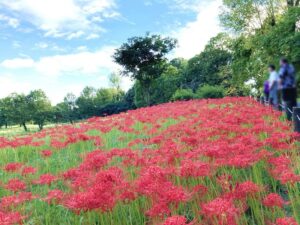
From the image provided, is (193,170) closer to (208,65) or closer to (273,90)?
(273,90)

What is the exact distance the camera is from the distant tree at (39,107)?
229ft

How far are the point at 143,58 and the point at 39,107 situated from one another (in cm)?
3249

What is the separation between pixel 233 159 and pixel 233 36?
34.0 meters

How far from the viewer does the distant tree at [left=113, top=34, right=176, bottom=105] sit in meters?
47.3

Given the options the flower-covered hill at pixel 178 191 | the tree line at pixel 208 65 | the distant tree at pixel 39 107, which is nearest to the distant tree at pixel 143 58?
the tree line at pixel 208 65

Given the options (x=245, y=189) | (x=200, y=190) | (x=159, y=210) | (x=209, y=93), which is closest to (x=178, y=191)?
(x=159, y=210)

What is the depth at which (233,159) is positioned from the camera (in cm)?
399

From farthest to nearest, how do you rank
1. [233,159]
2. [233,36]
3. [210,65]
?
[210,65] < [233,36] < [233,159]

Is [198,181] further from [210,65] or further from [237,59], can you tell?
Answer: [210,65]

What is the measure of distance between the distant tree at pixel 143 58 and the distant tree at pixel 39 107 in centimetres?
2906

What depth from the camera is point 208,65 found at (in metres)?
52.8

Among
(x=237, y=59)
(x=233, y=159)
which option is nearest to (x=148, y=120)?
(x=233, y=159)

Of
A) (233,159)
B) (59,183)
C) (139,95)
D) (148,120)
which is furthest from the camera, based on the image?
(139,95)

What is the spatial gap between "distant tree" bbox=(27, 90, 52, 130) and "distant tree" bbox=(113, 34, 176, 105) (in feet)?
95.3
